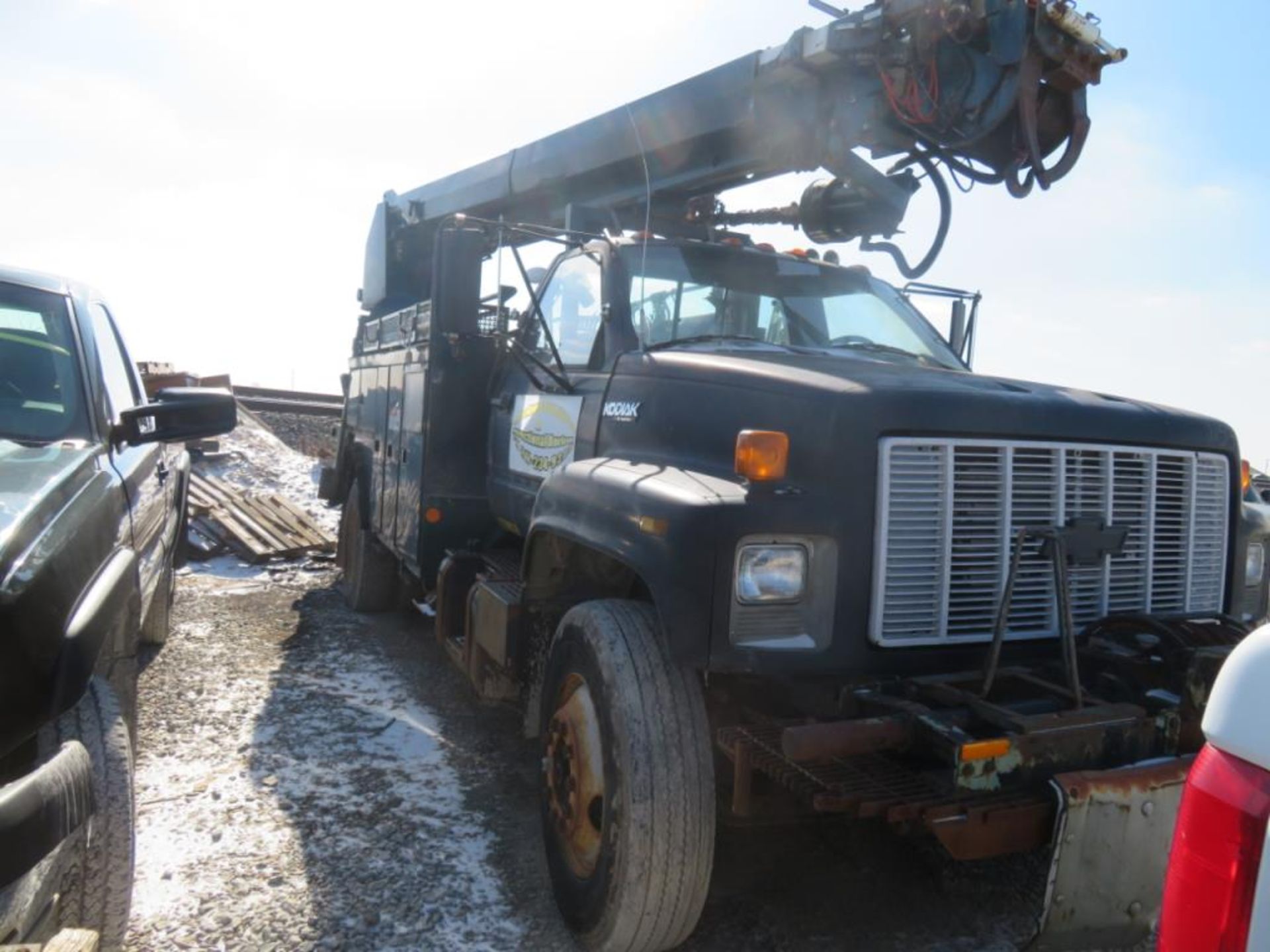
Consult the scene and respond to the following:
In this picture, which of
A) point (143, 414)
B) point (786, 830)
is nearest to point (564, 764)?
point (786, 830)

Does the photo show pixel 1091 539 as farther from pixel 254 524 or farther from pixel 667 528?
pixel 254 524

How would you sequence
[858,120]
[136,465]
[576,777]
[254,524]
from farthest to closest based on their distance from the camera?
[254,524]
[858,120]
[136,465]
[576,777]

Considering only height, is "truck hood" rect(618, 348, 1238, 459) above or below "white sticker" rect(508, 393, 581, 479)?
above

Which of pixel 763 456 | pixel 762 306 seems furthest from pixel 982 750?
pixel 762 306

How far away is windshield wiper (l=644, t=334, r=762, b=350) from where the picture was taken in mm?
3900

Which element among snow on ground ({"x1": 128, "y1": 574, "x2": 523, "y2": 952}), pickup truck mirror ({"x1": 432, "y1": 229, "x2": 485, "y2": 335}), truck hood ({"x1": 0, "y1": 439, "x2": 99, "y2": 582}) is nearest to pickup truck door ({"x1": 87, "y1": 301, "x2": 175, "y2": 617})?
truck hood ({"x1": 0, "y1": 439, "x2": 99, "y2": 582})

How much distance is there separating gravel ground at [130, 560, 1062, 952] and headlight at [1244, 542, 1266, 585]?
1457mm

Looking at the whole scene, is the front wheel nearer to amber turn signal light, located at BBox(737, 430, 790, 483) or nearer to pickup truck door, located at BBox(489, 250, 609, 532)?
amber turn signal light, located at BBox(737, 430, 790, 483)

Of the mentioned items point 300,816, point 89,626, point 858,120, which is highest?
point 858,120

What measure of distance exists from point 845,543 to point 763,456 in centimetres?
34

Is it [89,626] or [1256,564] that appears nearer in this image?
[89,626]

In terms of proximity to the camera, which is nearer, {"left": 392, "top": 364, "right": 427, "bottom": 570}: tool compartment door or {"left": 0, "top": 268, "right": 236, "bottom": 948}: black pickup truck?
{"left": 0, "top": 268, "right": 236, "bottom": 948}: black pickup truck

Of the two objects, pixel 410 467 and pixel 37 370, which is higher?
pixel 37 370

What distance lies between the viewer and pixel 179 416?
3.28 metres
